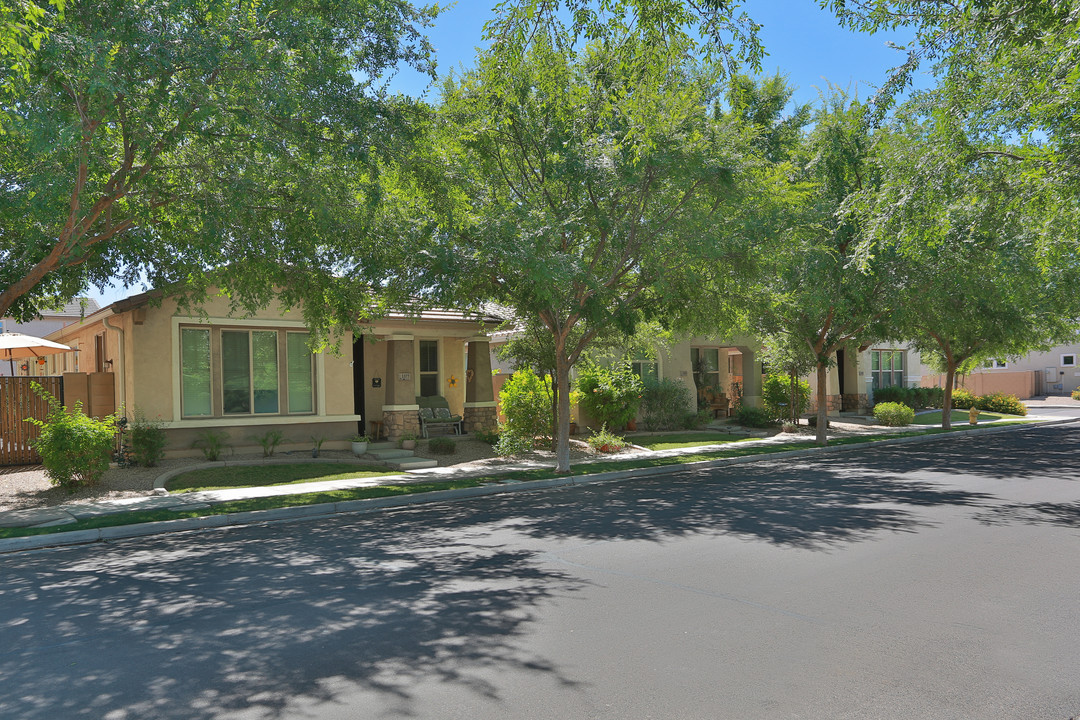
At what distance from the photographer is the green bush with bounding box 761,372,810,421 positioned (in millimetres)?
27031

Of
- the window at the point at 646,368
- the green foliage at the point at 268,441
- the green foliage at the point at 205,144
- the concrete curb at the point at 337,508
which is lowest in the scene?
the concrete curb at the point at 337,508

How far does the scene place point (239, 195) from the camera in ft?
36.9

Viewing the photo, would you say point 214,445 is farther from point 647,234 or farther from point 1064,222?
point 1064,222

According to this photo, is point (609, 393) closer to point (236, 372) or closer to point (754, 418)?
point (754, 418)

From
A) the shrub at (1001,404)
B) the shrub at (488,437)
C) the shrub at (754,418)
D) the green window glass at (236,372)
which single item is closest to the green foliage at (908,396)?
the shrub at (1001,404)

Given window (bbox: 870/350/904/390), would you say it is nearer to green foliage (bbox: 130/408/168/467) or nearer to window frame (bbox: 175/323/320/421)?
window frame (bbox: 175/323/320/421)

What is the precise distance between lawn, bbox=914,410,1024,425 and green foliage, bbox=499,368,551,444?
18736mm

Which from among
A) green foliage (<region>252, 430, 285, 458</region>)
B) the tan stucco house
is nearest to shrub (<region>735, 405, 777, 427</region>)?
the tan stucco house

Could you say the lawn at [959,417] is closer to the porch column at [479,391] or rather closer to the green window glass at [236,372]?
the porch column at [479,391]

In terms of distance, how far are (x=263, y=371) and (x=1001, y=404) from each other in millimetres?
33206

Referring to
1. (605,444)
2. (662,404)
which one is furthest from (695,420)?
(605,444)

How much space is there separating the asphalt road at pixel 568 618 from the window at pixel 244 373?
22.4ft

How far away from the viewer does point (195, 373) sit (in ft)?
53.1

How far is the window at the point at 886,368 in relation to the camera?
35281 millimetres
